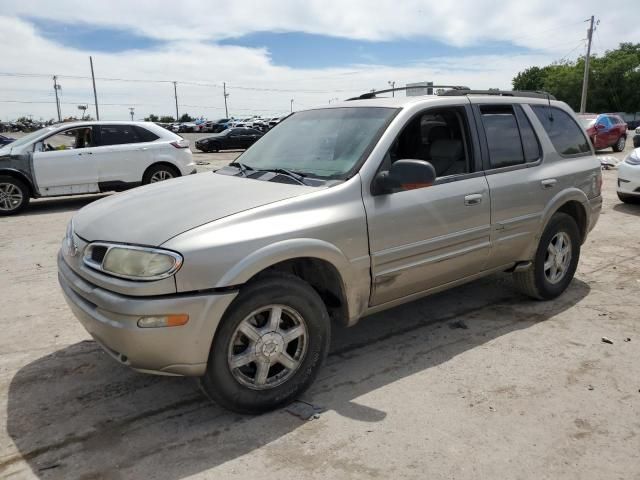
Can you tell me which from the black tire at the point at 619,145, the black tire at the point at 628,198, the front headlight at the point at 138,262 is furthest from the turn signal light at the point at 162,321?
the black tire at the point at 619,145

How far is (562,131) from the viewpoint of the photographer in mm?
4809

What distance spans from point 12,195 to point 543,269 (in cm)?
909

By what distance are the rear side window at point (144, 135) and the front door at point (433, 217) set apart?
810 cm

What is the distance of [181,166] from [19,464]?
8.90m

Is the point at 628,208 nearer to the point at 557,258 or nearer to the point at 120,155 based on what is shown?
the point at 557,258

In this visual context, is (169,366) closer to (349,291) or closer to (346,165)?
(349,291)

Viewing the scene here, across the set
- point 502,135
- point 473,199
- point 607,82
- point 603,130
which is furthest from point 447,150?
point 607,82

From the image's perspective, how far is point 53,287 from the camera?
5.35 m

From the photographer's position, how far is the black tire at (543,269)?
181 inches

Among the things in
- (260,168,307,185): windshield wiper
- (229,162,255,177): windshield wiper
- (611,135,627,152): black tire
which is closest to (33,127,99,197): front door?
(229,162,255,177): windshield wiper

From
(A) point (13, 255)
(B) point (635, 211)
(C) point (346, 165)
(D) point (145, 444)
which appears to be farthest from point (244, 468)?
(B) point (635, 211)

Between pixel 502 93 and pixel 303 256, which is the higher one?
pixel 502 93

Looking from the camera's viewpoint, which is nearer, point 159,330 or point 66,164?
point 159,330

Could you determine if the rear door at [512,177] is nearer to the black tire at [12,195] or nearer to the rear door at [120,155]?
the rear door at [120,155]
